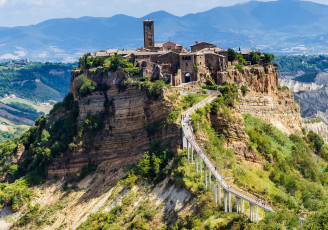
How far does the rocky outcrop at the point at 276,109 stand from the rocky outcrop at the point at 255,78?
98cm

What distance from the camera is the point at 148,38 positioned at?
221 ft

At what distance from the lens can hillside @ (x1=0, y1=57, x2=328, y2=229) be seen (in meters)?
36.9

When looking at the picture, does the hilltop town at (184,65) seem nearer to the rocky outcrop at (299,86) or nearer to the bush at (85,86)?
the bush at (85,86)

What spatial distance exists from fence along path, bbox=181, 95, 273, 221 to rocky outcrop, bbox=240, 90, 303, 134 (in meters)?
9.87

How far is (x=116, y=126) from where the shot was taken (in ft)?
172

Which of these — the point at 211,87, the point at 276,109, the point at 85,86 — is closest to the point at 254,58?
the point at 276,109

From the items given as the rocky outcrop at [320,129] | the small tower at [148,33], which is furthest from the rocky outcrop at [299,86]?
the small tower at [148,33]

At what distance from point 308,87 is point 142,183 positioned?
12754 cm

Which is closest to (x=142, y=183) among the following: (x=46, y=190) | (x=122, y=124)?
(x=122, y=124)

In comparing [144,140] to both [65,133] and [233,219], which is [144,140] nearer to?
[65,133]

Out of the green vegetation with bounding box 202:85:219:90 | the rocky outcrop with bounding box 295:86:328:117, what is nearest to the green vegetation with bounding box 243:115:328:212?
the green vegetation with bounding box 202:85:219:90

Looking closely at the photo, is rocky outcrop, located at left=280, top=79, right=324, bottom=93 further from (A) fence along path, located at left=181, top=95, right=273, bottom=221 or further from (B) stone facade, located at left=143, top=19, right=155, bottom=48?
(A) fence along path, located at left=181, top=95, right=273, bottom=221

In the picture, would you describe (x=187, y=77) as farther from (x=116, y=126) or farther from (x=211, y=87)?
(x=116, y=126)

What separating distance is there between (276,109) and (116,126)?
2118cm
